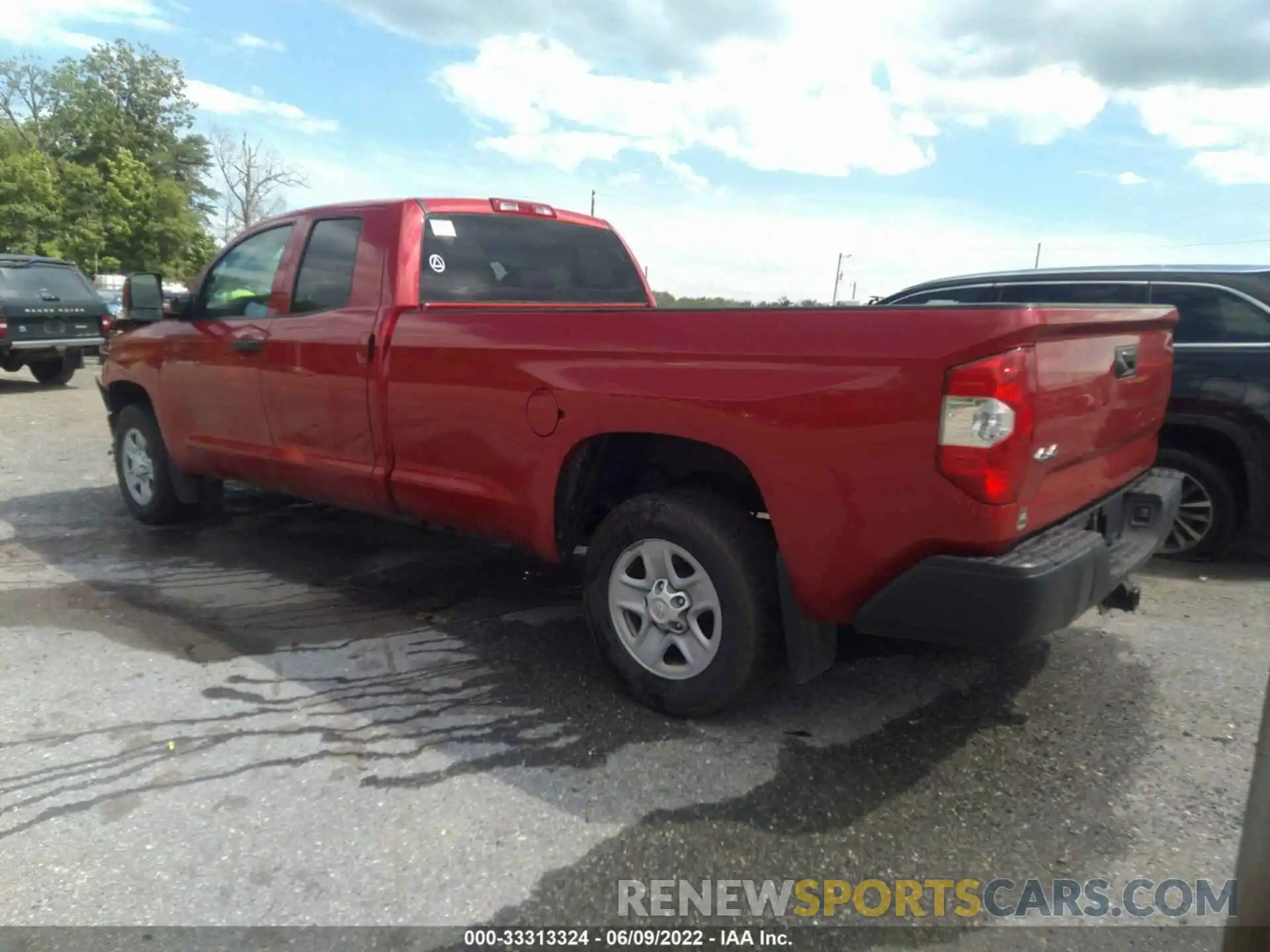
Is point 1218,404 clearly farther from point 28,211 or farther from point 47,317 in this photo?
point 28,211

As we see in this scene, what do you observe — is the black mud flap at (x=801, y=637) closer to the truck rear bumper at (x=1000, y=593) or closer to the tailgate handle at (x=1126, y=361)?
the truck rear bumper at (x=1000, y=593)

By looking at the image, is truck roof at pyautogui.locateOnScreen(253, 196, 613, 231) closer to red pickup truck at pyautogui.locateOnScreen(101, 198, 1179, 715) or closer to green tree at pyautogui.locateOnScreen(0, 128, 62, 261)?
red pickup truck at pyautogui.locateOnScreen(101, 198, 1179, 715)

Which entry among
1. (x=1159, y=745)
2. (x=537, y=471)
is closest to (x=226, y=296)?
(x=537, y=471)

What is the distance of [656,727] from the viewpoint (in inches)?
136

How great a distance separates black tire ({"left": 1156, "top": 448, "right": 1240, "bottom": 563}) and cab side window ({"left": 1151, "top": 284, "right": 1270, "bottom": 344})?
65 centimetres

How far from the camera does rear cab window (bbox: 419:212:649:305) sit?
452 cm

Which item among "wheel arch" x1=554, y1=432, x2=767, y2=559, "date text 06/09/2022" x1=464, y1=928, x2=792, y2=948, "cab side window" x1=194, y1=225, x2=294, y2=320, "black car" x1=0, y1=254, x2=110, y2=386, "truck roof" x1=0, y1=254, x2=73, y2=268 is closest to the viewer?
"date text 06/09/2022" x1=464, y1=928, x2=792, y2=948

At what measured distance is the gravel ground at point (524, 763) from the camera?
258 cm

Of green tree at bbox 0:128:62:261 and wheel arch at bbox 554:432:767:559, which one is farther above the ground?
green tree at bbox 0:128:62:261

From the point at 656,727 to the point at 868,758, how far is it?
0.74 m

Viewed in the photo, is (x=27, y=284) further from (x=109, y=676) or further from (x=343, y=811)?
(x=343, y=811)

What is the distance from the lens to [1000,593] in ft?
8.71

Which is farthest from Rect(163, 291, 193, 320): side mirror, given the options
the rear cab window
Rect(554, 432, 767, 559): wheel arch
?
Rect(554, 432, 767, 559): wheel arch

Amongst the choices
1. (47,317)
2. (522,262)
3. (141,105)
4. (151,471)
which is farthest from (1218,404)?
(141,105)
